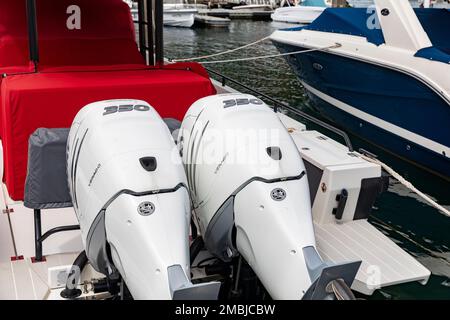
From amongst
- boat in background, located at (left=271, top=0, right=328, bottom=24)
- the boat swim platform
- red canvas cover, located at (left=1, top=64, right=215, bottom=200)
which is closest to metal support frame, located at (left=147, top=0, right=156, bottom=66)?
red canvas cover, located at (left=1, top=64, right=215, bottom=200)

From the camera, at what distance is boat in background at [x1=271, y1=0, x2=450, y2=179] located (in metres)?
6.58

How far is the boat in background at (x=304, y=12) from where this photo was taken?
952 inches

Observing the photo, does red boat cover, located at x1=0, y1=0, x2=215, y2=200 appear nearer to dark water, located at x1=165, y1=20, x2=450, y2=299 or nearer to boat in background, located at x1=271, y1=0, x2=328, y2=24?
dark water, located at x1=165, y1=20, x2=450, y2=299

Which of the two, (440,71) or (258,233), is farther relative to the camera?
(440,71)

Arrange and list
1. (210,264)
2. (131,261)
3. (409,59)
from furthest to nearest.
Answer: (409,59) → (210,264) → (131,261)

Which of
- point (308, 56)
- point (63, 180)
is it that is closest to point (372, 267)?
point (63, 180)

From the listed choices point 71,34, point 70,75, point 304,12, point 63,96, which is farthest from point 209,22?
point 63,96

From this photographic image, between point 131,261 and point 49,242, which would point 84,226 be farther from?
point 49,242

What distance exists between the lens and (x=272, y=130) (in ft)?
9.84

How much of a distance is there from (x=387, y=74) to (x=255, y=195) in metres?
5.11

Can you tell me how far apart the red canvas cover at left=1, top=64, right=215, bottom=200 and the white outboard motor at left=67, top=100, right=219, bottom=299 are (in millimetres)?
803

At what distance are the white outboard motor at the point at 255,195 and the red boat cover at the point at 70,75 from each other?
0.92m

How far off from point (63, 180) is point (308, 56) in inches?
260

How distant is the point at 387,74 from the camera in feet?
23.4
